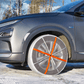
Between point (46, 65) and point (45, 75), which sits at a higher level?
point (46, 65)

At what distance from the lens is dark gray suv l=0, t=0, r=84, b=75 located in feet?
9.73

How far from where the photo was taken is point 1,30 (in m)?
3.01

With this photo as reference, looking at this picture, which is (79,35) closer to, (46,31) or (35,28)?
(46,31)

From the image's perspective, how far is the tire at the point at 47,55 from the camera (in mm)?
3018

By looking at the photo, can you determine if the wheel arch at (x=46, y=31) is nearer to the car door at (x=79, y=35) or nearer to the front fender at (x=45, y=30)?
the front fender at (x=45, y=30)

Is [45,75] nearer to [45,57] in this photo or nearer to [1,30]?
[45,57]

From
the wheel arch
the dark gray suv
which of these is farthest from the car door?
the wheel arch

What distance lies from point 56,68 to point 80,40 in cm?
74

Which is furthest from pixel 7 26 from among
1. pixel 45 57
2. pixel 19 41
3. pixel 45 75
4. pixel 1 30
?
pixel 45 75

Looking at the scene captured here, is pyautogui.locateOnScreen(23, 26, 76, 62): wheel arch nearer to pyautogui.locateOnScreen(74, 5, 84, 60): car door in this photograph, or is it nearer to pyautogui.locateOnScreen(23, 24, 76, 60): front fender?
pyautogui.locateOnScreen(23, 24, 76, 60): front fender

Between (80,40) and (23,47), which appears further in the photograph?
(80,40)

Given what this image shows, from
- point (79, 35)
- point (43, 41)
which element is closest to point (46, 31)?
point (43, 41)

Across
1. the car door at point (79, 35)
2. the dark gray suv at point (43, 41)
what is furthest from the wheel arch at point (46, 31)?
the car door at point (79, 35)

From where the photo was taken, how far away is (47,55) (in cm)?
305
